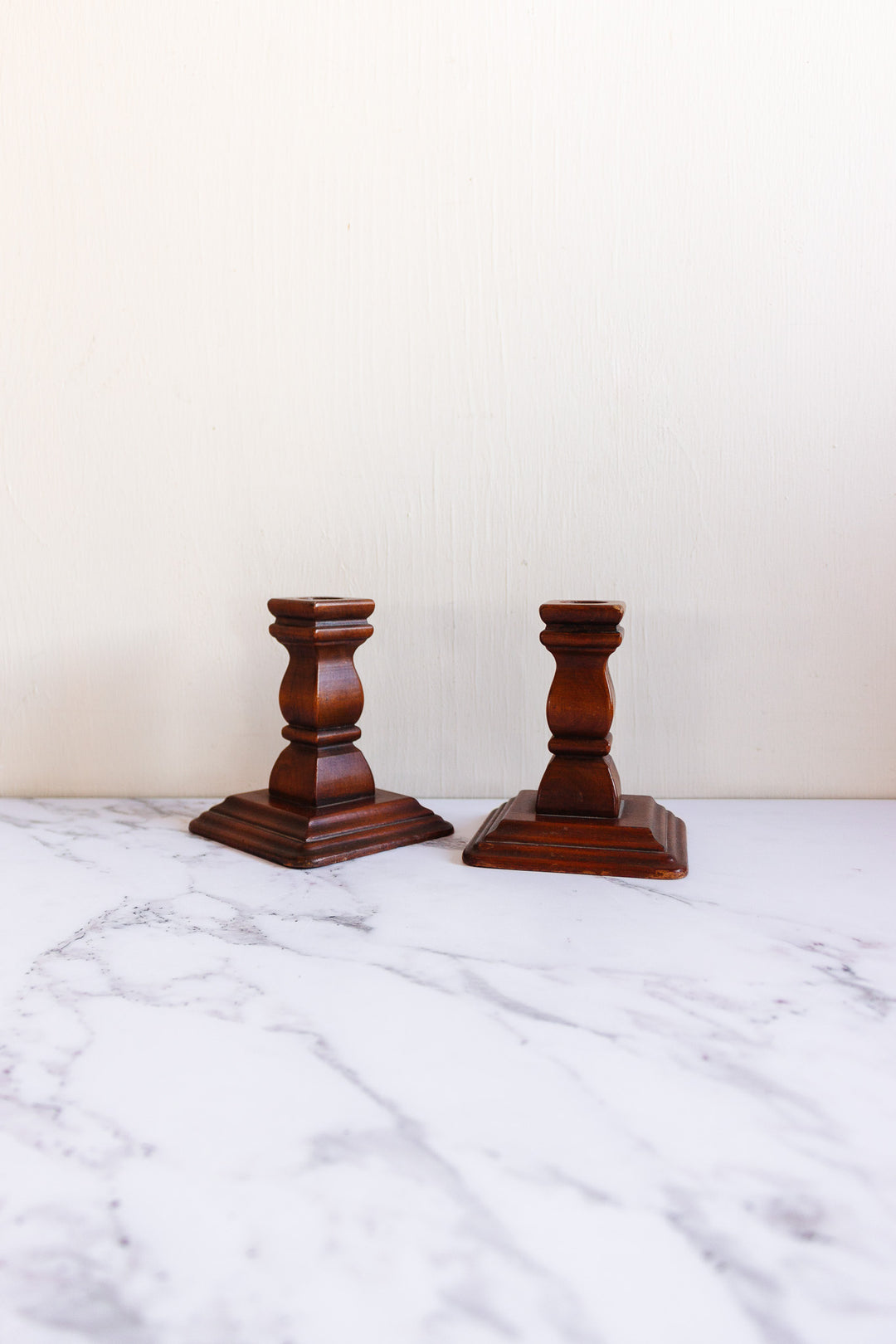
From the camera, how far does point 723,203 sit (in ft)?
2.89

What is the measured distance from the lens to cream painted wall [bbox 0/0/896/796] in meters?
0.88

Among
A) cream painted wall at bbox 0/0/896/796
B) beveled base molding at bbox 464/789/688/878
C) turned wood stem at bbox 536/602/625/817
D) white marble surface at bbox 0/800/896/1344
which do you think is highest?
cream painted wall at bbox 0/0/896/796

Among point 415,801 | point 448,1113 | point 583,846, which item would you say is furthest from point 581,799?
point 448,1113

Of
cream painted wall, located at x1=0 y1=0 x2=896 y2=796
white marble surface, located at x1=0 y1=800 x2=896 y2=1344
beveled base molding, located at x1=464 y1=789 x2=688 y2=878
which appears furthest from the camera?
cream painted wall, located at x1=0 y1=0 x2=896 y2=796

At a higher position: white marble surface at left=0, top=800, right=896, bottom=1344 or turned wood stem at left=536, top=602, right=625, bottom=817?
turned wood stem at left=536, top=602, right=625, bottom=817

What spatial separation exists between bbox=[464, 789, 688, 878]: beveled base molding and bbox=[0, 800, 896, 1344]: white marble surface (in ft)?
0.06

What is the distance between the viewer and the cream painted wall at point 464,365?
88 cm

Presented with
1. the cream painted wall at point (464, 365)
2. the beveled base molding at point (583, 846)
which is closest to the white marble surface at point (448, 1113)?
the beveled base molding at point (583, 846)

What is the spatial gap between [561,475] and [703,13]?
1.38 feet

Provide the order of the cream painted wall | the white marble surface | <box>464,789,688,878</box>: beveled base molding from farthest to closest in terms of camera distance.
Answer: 1. the cream painted wall
2. <box>464,789,688,878</box>: beveled base molding
3. the white marble surface

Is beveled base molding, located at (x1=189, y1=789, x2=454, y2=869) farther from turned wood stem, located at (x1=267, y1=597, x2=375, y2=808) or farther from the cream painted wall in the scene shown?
the cream painted wall

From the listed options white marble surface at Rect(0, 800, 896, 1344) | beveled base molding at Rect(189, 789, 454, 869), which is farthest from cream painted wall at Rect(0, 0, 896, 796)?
white marble surface at Rect(0, 800, 896, 1344)

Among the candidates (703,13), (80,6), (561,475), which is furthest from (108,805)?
(703,13)

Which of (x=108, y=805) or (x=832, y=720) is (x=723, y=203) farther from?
(x=108, y=805)
